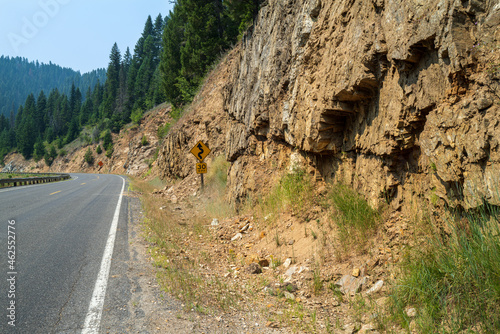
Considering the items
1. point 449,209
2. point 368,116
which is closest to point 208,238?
point 368,116

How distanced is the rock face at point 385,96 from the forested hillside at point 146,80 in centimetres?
1027

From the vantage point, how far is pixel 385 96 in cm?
507

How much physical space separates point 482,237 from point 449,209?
81 cm

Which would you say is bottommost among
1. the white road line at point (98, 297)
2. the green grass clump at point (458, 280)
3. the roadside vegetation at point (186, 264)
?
the roadside vegetation at point (186, 264)

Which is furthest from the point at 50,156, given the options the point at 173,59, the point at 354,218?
the point at 354,218

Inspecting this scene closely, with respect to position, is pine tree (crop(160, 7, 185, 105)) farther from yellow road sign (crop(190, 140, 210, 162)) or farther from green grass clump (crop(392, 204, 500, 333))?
green grass clump (crop(392, 204, 500, 333))

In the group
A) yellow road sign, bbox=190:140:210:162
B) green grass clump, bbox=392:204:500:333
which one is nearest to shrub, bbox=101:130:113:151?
yellow road sign, bbox=190:140:210:162

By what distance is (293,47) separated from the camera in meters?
8.26

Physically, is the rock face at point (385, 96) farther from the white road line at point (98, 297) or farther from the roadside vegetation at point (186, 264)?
the white road line at point (98, 297)

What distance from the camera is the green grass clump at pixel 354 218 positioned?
16.0ft

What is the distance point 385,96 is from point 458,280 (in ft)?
10.1

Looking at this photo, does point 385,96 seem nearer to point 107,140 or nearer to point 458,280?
point 458,280

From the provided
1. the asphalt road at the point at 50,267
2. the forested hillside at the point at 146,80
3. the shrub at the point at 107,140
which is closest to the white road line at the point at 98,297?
the asphalt road at the point at 50,267

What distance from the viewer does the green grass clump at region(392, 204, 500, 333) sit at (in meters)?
2.76
